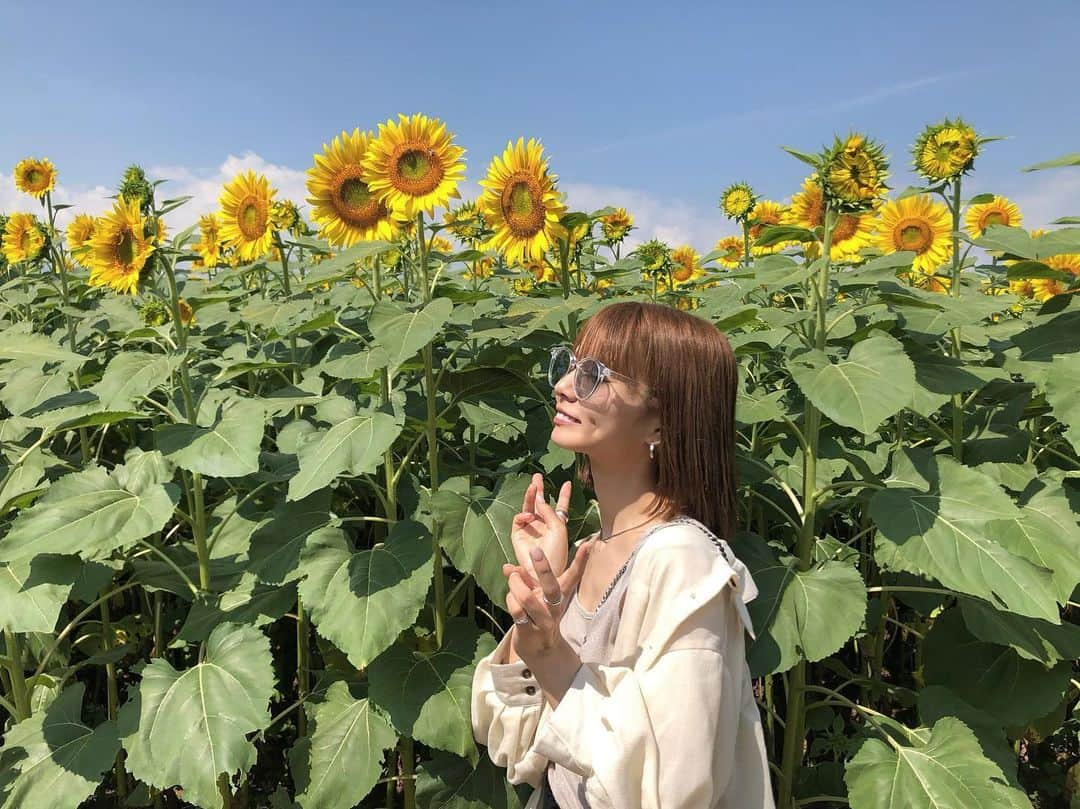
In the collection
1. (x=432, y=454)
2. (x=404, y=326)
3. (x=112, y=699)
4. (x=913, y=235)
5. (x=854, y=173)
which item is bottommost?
(x=112, y=699)

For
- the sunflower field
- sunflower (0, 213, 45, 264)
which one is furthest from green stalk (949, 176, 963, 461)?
sunflower (0, 213, 45, 264)

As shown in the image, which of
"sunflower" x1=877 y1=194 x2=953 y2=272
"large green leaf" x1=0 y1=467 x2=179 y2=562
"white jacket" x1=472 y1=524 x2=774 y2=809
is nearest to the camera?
"white jacket" x1=472 y1=524 x2=774 y2=809

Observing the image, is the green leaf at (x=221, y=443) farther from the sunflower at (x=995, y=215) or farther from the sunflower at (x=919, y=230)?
the sunflower at (x=995, y=215)

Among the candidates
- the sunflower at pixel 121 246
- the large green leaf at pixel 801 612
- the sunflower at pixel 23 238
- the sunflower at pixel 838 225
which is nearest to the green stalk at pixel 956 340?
the sunflower at pixel 838 225

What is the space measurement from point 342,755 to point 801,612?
4.13ft

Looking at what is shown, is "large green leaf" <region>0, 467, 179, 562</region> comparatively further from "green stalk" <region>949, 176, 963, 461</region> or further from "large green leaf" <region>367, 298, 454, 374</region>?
"green stalk" <region>949, 176, 963, 461</region>

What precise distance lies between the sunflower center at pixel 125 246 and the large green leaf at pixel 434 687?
144cm

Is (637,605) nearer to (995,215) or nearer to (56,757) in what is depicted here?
(56,757)

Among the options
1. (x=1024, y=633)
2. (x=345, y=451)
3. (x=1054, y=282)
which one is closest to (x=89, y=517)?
(x=345, y=451)

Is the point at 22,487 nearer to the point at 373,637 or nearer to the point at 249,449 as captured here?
the point at 249,449

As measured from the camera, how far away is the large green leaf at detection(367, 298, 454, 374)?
1.96 metres

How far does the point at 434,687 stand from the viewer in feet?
7.38

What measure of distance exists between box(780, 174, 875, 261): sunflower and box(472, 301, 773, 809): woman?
1385 mm

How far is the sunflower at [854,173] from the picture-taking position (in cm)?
208
